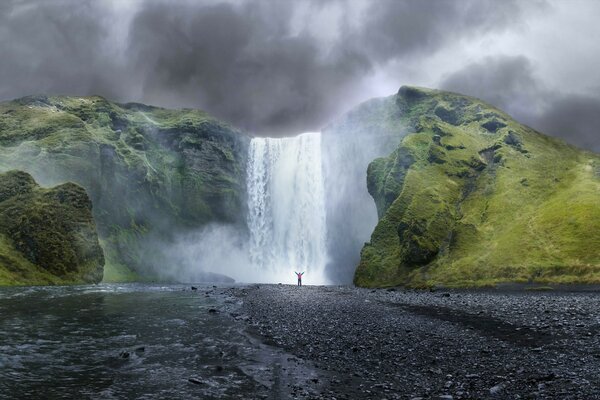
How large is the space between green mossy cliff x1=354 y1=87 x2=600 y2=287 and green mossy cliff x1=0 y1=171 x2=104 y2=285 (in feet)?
250

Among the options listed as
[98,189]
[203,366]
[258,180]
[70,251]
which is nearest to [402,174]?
[258,180]

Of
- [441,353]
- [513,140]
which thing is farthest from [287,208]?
[441,353]

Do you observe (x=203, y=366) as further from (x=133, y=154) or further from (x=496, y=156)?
(x=133, y=154)

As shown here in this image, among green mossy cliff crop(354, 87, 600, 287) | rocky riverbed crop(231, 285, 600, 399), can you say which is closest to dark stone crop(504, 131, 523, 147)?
green mossy cliff crop(354, 87, 600, 287)

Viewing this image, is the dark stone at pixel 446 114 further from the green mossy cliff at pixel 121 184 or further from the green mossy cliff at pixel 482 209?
the green mossy cliff at pixel 121 184

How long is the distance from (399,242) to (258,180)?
86.9 m

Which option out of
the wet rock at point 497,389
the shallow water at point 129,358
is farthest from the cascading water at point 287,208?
the wet rock at point 497,389

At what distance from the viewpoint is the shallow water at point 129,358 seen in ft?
49.5

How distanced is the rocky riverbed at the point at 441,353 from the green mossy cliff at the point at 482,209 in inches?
1963

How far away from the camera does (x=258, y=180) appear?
6821 inches

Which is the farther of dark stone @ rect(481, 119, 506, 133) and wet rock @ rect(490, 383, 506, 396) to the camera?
dark stone @ rect(481, 119, 506, 133)

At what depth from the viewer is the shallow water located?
15096mm

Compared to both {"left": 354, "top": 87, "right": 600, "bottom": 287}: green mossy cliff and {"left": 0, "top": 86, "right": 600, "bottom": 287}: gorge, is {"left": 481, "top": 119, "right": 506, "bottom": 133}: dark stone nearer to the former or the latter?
{"left": 354, "top": 87, "right": 600, "bottom": 287}: green mossy cliff

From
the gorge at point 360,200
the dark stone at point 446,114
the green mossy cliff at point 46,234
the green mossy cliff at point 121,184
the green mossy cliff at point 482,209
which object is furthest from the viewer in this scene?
the green mossy cliff at point 121,184
